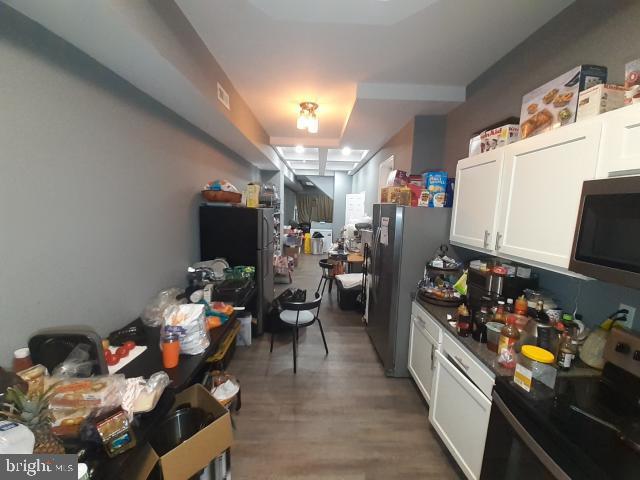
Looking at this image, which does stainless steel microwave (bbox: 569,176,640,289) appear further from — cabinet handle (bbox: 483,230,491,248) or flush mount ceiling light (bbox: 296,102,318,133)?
flush mount ceiling light (bbox: 296,102,318,133)

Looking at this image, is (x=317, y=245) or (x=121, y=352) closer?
(x=121, y=352)

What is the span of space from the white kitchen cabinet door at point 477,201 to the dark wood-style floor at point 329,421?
137 centimetres

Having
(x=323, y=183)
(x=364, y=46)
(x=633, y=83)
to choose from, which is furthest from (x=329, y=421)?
(x=323, y=183)

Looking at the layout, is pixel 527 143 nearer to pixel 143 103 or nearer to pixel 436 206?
pixel 436 206

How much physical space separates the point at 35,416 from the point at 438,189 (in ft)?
8.22

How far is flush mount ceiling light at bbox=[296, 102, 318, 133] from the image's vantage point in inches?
102

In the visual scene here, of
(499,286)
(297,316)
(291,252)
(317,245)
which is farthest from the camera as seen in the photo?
(317,245)

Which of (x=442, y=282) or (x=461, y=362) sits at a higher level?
(x=442, y=282)

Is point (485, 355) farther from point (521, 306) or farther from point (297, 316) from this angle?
point (297, 316)

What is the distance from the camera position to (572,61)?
4.41ft

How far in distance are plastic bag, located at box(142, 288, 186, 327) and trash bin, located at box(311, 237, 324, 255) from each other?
6.18 meters

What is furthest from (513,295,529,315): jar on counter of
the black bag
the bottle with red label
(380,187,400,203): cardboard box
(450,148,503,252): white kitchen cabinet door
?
the black bag

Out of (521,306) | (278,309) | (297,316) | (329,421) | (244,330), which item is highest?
(521,306)

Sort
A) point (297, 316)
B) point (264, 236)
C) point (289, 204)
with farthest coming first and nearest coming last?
point (289, 204), point (264, 236), point (297, 316)
